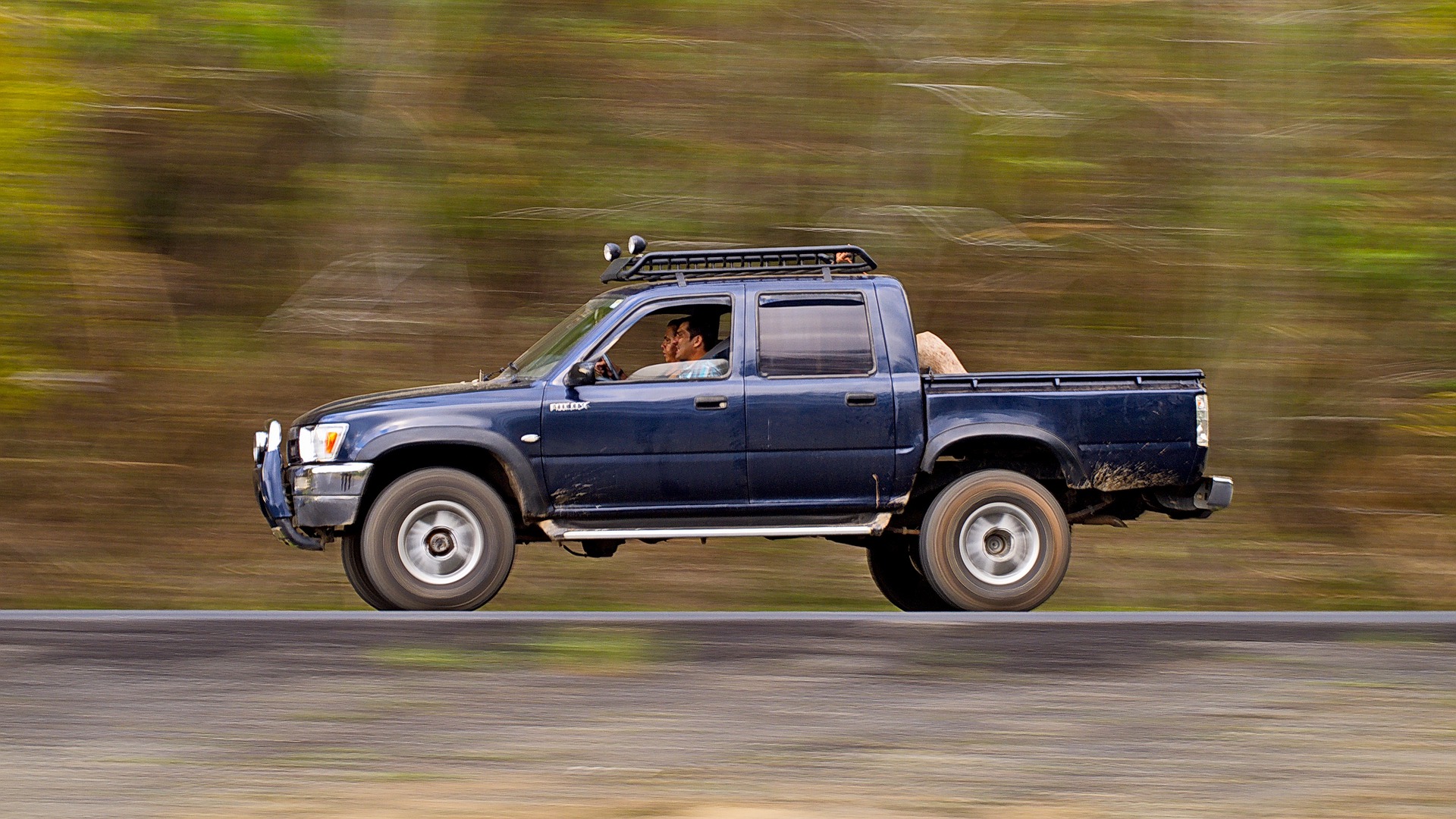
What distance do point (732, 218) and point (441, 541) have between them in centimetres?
564

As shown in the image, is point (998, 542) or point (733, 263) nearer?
point (998, 542)

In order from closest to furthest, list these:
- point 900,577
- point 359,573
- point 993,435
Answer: point 359,573 < point 993,435 < point 900,577

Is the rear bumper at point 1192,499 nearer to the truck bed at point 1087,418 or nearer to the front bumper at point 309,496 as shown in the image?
the truck bed at point 1087,418

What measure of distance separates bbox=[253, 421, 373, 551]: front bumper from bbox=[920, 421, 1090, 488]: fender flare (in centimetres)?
305

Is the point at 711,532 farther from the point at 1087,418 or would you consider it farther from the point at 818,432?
the point at 1087,418

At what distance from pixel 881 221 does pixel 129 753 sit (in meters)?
9.60

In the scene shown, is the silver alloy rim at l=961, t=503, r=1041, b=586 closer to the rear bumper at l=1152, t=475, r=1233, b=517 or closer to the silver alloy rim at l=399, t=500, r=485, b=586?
the rear bumper at l=1152, t=475, r=1233, b=517

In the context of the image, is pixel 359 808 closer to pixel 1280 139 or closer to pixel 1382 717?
pixel 1382 717

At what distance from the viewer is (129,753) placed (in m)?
5.66

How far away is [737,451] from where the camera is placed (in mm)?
9477

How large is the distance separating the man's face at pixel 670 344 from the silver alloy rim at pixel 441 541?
63.7 inches

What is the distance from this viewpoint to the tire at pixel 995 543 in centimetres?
952

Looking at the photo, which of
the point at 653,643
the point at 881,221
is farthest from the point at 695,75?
the point at 653,643

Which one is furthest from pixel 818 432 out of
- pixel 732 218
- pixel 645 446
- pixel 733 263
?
pixel 732 218
